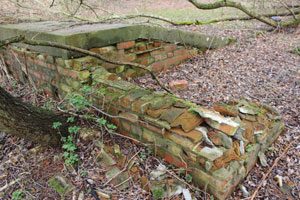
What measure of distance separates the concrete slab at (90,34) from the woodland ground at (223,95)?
1.63 ft

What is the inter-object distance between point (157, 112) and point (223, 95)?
1266mm

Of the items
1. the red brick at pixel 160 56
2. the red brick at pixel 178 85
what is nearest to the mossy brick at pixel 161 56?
the red brick at pixel 160 56

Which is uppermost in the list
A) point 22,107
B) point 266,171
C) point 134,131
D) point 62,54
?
point 62,54

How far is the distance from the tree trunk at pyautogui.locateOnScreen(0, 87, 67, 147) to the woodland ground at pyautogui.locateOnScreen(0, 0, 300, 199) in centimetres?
16

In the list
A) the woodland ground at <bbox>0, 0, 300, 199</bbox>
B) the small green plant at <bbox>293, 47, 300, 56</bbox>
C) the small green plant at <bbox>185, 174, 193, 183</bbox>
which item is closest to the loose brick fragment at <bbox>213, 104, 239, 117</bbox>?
the woodland ground at <bbox>0, 0, 300, 199</bbox>

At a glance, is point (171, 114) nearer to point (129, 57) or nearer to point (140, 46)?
point (129, 57)

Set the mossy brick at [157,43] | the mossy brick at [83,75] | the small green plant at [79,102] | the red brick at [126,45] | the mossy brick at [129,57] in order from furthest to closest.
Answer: the mossy brick at [157,43], the mossy brick at [129,57], the red brick at [126,45], the mossy brick at [83,75], the small green plant at [79,102]

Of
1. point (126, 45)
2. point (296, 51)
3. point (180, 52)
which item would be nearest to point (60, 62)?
point (126, 45)

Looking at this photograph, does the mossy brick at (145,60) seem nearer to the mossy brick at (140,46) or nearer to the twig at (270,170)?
the mossy brick at (140,46)

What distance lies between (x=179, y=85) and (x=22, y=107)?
1.78 metres

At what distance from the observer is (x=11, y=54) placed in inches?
146

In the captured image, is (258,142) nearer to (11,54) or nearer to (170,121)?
(170,121)

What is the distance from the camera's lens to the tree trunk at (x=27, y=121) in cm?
215

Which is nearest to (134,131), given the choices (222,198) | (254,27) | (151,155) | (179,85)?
(151,155)
